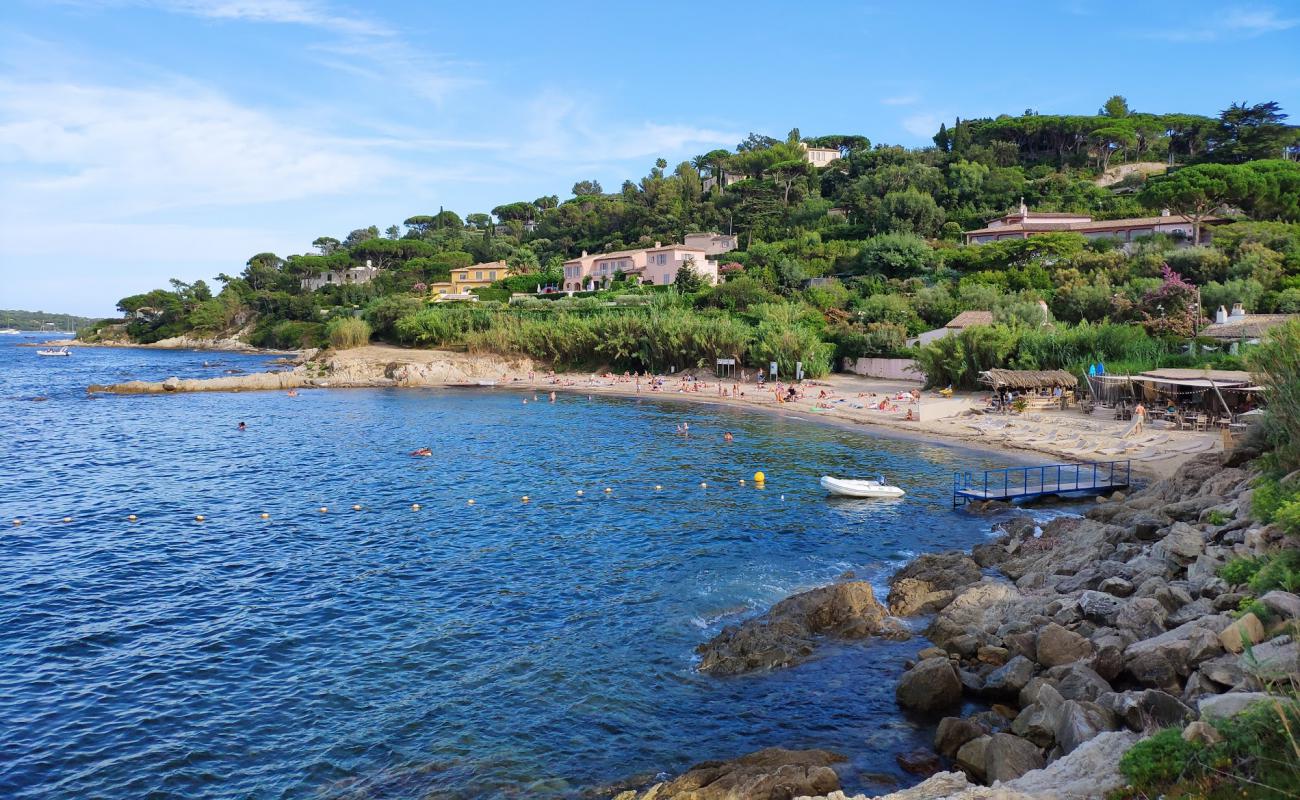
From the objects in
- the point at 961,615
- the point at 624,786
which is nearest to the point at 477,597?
the point at 624,786

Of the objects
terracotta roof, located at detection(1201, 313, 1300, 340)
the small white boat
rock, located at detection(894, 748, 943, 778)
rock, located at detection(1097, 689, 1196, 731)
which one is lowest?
rock, located at detection(894, 748, 943, 778)

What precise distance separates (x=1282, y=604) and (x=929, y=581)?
9.16 metres

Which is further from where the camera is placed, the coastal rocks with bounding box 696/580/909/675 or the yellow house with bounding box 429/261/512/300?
the yellow house with bounding box 429/261/512/300

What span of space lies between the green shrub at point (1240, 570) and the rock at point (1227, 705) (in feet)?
19.2

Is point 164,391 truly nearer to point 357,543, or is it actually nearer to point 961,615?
point 357,543

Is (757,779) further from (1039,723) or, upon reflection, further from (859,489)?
(859,489)

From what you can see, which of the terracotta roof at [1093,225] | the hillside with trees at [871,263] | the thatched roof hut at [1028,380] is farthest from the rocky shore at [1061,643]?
the terracotta roof at [1093,225]

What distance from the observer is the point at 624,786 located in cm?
1163

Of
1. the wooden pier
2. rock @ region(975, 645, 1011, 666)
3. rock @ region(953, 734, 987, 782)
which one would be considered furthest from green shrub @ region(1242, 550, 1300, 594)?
the wooden pier

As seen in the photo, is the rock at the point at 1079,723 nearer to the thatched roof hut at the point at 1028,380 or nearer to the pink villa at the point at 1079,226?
the thatched roof hut at the point at 1028,380

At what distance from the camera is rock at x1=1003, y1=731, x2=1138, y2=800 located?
8.10m

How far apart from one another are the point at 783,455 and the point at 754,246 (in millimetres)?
56446

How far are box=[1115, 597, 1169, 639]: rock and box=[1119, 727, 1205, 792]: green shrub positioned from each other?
5.88 m

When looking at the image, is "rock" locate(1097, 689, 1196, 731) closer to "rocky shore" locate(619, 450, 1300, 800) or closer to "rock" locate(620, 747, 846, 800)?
"rocky shore" locate(619, 450, 1300, 800)
